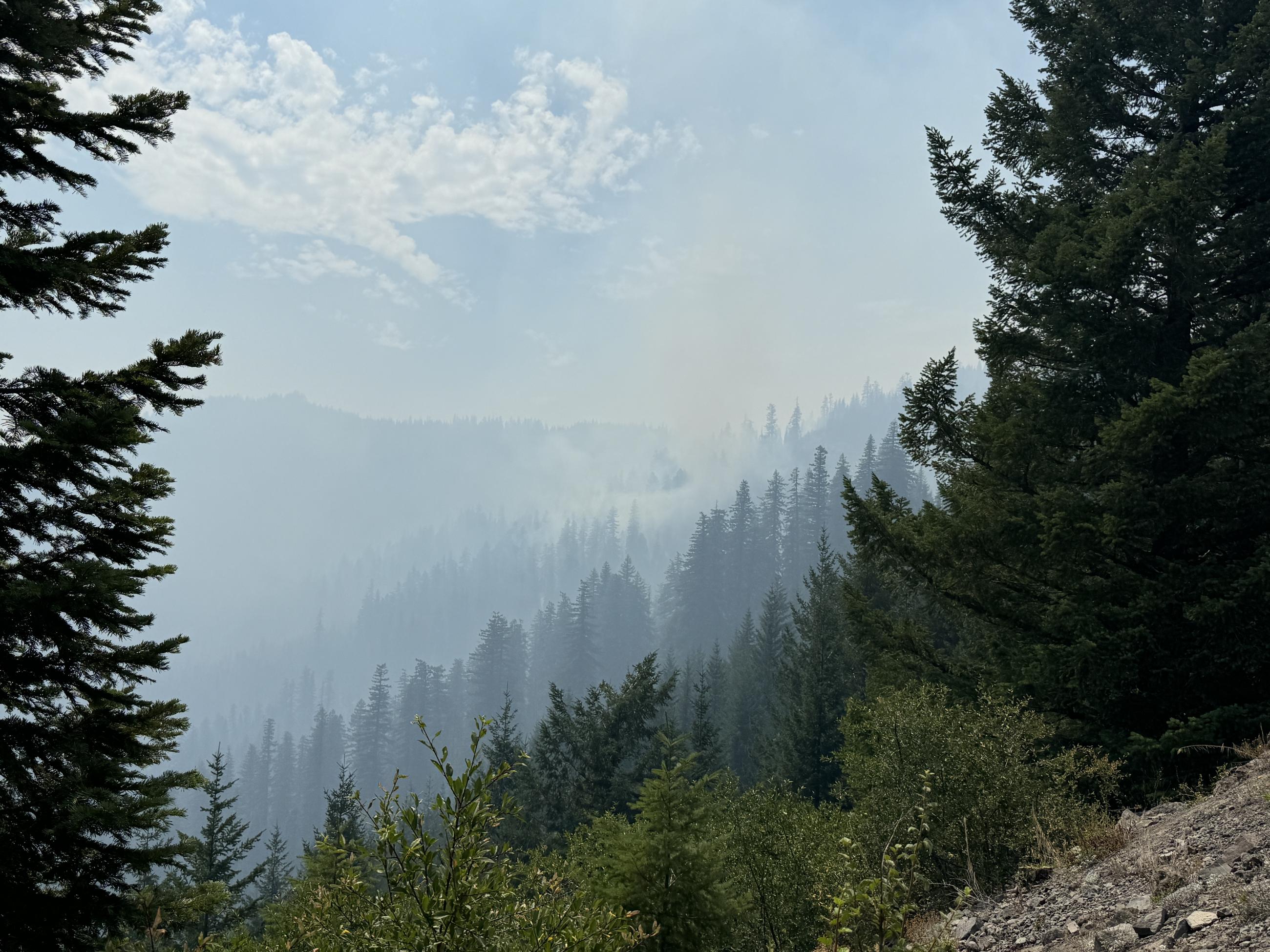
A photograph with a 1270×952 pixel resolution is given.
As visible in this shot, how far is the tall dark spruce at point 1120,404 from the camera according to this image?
8.93 m

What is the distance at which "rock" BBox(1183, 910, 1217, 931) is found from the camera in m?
4.47

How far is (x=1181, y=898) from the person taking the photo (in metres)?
4.90

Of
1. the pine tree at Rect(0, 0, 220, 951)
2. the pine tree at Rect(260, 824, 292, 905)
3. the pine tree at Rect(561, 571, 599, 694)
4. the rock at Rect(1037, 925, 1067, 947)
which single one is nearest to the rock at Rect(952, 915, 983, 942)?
the rock at Rect(1037, 925, 1067, 947)

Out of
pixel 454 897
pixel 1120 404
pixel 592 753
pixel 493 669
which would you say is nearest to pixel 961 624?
pixel 1120 404

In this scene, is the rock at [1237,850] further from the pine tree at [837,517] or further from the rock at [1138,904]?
the pine tree at [837,517]

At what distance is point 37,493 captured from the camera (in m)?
4.63

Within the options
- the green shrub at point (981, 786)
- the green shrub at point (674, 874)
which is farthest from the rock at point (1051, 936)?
the green shrub at point (674, 874)

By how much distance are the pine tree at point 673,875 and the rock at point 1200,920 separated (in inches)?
254

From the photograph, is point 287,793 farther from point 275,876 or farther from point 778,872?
point 778,872

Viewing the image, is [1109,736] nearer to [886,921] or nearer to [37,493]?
Answer: [886,921]

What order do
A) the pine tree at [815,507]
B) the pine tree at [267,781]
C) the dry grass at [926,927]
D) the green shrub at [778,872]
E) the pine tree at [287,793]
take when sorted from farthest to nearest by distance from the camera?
the pine tree at [267,781] < the pine tree at [815,507] < the pine tree at [287,793] < the green shrub at [778,872] < the dry grass at [926,927]

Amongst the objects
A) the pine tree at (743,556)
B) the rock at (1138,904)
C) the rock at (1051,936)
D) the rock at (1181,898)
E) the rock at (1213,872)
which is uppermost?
the pine tree at (743,556)

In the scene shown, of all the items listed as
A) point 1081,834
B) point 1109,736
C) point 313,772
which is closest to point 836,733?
point 1109,736

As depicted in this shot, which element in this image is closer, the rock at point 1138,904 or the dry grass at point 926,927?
the rock at point 1138,904
